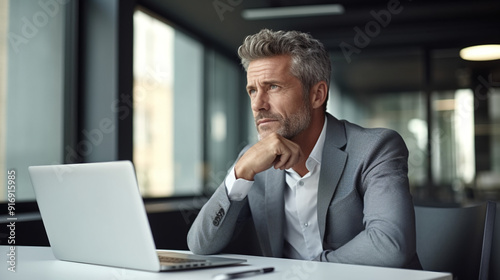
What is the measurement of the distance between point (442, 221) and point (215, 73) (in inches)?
218

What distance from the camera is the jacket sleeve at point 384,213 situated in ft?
5.20

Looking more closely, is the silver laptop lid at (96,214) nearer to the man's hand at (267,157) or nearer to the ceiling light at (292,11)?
the man's hand at (267,157)

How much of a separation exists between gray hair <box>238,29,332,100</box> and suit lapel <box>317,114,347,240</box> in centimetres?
26

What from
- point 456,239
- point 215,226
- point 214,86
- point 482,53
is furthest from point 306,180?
point 482,53

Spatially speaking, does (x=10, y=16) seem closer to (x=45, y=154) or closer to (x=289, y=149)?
(x=45, y=154)

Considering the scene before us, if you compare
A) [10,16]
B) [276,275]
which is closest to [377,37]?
[10,16]

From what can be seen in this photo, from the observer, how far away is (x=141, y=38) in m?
5.13

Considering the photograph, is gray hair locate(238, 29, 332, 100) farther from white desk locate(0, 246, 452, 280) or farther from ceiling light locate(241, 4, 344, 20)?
ceiling light locate(241, 4, 344, 20)

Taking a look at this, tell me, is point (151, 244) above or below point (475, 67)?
below

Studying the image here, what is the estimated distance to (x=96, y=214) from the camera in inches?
53.8

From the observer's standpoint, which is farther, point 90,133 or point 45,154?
point 90,133

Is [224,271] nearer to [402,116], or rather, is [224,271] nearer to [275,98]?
[275,98]

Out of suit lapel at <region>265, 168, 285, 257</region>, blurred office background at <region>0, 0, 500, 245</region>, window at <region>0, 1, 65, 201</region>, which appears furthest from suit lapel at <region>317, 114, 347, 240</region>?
blurred office background at <region>0, 0, 500, 245</region>

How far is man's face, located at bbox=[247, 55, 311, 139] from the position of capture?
2.05m
